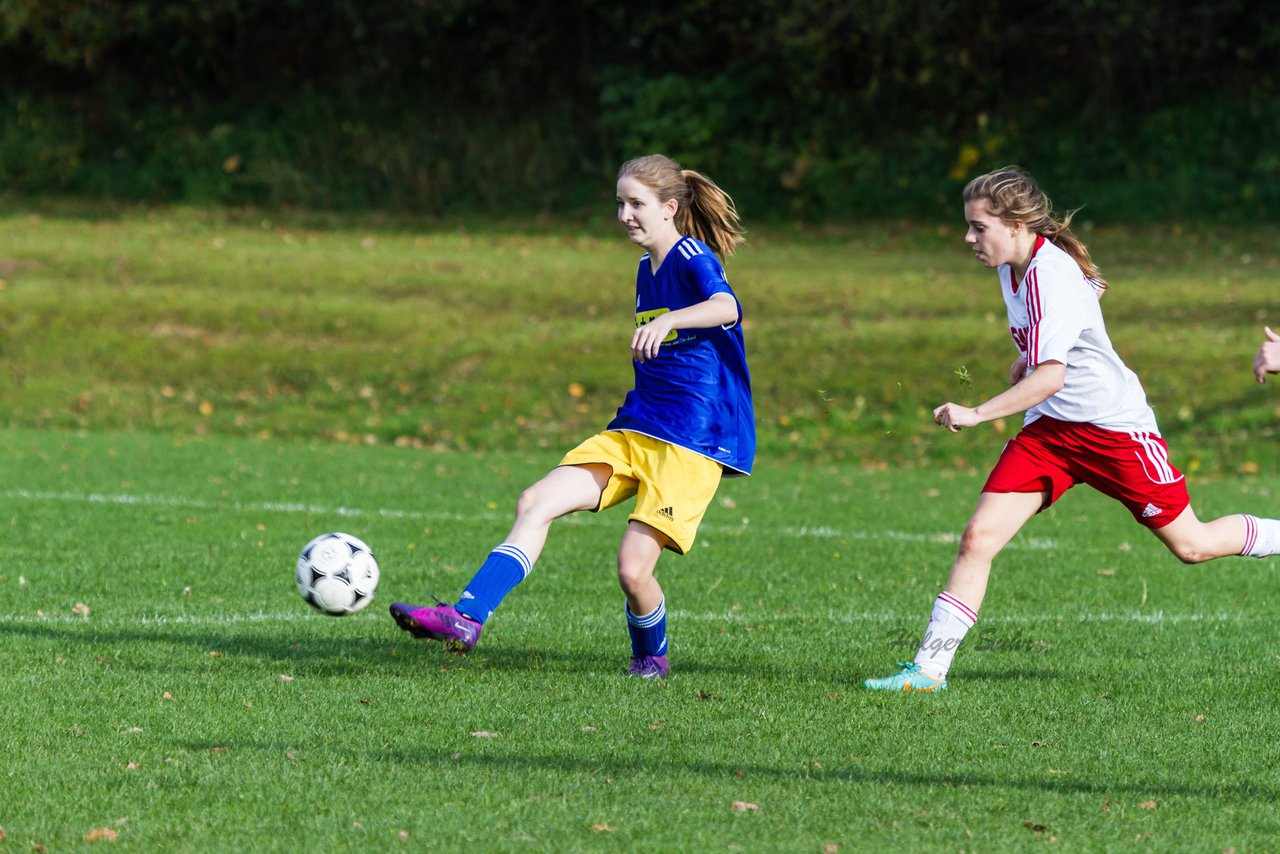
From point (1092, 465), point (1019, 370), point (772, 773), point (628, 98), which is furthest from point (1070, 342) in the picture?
→ point (628, 98)

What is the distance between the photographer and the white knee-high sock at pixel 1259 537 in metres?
6.07

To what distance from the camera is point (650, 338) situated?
211 inches

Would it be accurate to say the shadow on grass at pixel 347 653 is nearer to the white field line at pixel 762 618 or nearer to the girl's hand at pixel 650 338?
the white field line at pixel 762 618

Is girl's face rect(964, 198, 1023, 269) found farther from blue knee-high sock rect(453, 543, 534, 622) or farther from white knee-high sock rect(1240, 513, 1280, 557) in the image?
blue knee-high sock rect(453, 543, 534, 622)

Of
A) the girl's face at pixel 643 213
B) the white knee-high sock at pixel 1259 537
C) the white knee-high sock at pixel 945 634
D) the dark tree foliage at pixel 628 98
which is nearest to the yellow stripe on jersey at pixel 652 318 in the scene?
the girl's face at pixel 643 213

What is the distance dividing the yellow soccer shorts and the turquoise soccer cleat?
0.85 meters

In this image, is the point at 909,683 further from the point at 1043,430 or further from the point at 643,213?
the point at 643,213

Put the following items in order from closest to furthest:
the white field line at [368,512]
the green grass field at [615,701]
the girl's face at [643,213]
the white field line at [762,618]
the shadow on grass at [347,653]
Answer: the green grass field at [615,701] → the girl's face at [643,213] → the shadow on grass at [347,653] → the white field line at [762,618] → the white field line at [368,512]

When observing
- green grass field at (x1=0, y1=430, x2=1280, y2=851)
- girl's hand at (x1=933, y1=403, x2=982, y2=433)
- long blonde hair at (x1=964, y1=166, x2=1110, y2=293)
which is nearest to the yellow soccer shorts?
green grass field at (x1=0, y1=430, x2=1280, y2=851)

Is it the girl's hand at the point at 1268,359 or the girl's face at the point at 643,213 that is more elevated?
the girl's face at the point at 643,213

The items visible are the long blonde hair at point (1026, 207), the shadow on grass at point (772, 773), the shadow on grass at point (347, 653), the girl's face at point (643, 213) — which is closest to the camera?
the shadow on grass at point (772, 773)

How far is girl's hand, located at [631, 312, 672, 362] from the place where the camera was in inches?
211

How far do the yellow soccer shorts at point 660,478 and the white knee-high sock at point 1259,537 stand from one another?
6.70 feet

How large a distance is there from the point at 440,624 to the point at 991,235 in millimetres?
2350
